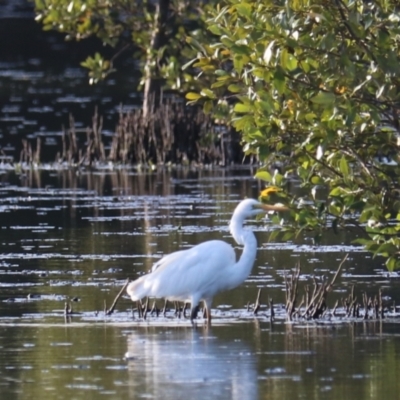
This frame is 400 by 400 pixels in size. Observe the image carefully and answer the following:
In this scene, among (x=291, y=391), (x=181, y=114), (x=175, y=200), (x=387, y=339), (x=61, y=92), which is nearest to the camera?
(x=291, y=391)

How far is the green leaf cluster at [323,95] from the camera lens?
30.5ft

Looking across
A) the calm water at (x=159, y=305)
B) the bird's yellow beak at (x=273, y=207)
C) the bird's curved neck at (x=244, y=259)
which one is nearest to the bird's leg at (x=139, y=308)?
the calm water at (x=159, y=305)

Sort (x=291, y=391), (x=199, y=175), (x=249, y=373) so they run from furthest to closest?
(x=199, y=175)
(x=249, y=373)
(x=291, y=391)

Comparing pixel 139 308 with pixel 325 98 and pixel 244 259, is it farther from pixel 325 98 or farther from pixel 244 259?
pixel 325 98

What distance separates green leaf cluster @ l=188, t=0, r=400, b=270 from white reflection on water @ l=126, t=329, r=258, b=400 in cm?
113

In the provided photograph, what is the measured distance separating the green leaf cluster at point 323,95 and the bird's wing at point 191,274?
1.11 meters

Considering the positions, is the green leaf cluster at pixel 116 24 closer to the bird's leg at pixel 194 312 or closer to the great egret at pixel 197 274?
the great egret at pixel 197 274

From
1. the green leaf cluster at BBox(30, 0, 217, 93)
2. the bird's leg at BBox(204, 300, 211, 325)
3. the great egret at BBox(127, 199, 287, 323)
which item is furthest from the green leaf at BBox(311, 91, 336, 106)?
the green leaf cluster at BBox(30, 0, 217, 93)

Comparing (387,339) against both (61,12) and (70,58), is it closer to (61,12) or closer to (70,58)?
(61,12)

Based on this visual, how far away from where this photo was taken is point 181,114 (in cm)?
2531

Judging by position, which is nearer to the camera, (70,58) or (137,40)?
(137,40)

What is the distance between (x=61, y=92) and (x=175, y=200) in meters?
22.5

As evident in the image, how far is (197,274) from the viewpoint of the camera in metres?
11.5

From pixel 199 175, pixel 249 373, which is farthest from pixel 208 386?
pixel 199 175
